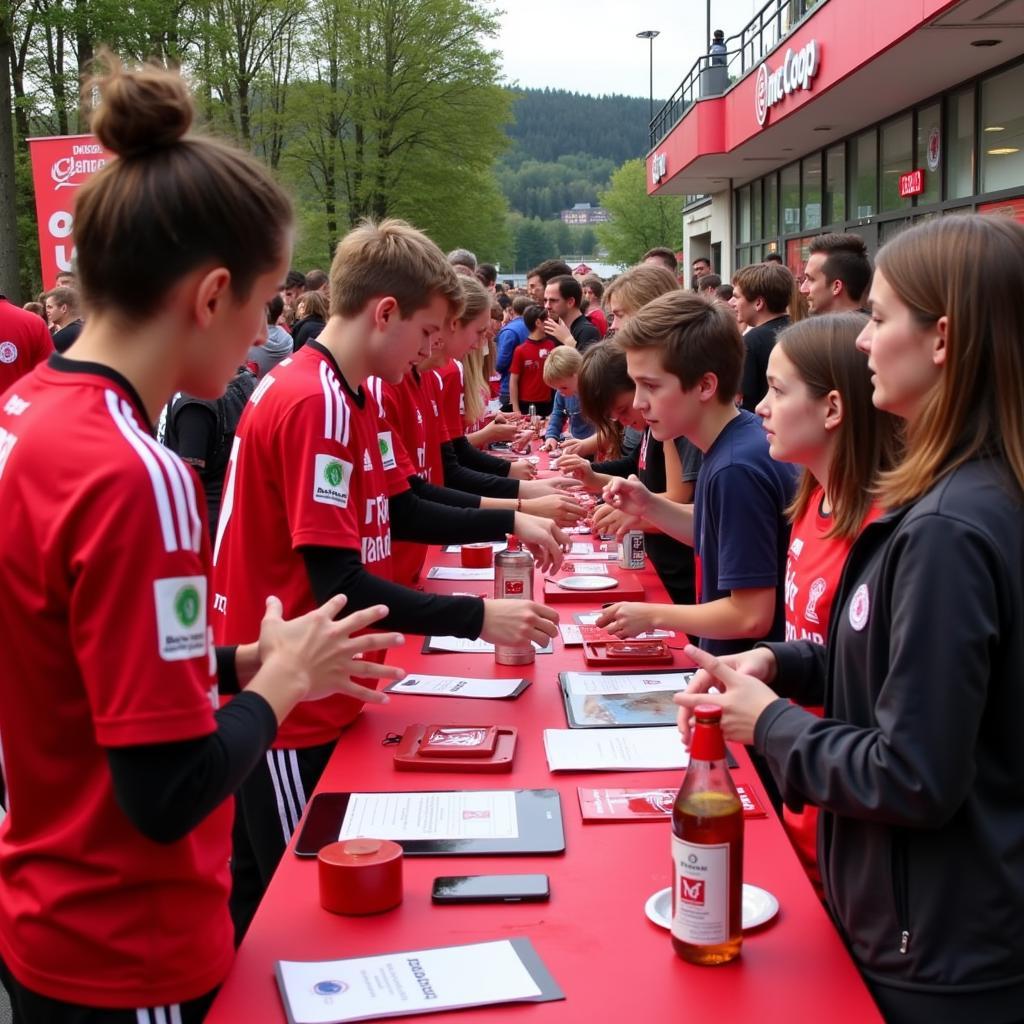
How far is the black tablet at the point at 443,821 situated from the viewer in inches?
79.2

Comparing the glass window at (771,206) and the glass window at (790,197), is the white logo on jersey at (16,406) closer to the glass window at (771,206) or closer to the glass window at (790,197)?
the glass window at (790,197)

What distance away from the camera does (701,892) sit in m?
1.59

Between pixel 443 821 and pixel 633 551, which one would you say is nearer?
pixel 443 821

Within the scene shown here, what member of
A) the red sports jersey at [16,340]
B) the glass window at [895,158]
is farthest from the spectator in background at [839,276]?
the glass window at [895,158]

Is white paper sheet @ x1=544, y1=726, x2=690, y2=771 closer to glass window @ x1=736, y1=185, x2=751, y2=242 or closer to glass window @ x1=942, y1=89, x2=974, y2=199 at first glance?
glass window @ x1=942, y1=89, x2=974, y2=199

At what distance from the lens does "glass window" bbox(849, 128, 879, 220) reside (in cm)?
1485

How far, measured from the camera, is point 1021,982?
158 cm

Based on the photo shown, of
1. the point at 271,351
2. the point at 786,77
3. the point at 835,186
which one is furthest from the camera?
the point at 835,186

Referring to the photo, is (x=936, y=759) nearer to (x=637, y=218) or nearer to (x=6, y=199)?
(x=6, y=199)

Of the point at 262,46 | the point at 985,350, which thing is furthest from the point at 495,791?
the point at 262,46

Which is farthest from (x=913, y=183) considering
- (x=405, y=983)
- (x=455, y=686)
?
(x=405, y=983)

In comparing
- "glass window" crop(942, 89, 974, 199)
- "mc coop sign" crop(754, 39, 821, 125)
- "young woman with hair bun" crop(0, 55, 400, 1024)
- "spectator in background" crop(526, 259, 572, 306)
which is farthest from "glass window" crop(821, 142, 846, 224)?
"young woman with hair bun" crop(0, 55, 400, 1024)

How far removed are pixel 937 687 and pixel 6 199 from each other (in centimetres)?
1563

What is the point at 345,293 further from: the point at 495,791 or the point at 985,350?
the point at 985,350
